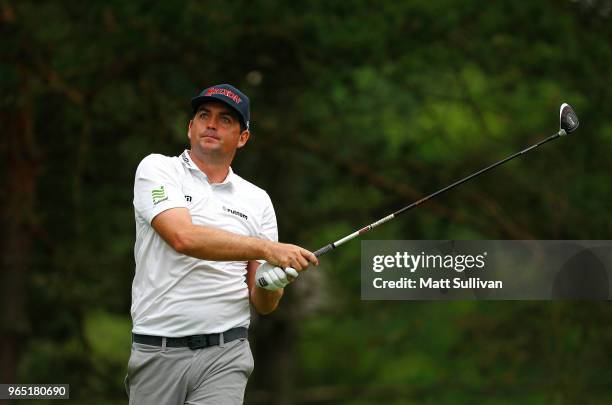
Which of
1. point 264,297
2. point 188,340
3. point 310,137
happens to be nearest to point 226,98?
point 264,297

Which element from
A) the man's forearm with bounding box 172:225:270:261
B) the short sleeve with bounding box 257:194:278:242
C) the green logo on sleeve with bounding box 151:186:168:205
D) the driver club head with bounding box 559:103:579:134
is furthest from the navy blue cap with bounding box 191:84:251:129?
→ the driver club head with bounding box 559:103:579:134

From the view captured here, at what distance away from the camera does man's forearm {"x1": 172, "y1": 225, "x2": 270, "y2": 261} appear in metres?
4.62

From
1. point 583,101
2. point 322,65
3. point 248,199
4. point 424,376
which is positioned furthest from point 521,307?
point 248,199

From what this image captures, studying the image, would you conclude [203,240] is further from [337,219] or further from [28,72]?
[337,219]

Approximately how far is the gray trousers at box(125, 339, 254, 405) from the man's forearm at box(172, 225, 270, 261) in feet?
1.37

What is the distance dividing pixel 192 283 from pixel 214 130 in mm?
686

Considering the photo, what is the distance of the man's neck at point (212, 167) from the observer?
5.04 m

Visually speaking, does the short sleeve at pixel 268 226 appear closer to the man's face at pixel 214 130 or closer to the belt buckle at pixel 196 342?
the man's face at pixel 214 130

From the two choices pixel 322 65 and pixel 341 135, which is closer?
pixel 322 65

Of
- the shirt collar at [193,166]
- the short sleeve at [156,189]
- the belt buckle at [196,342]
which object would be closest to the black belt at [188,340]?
the belt buckle at [196,342]

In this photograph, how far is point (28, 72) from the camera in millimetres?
10531

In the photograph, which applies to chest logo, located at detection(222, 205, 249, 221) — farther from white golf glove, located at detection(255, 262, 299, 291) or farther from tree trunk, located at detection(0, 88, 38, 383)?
Result: tree trunk, located at detection(0, 88, 38, 383)

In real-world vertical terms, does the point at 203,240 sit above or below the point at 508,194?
below

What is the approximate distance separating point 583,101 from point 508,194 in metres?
1.28
